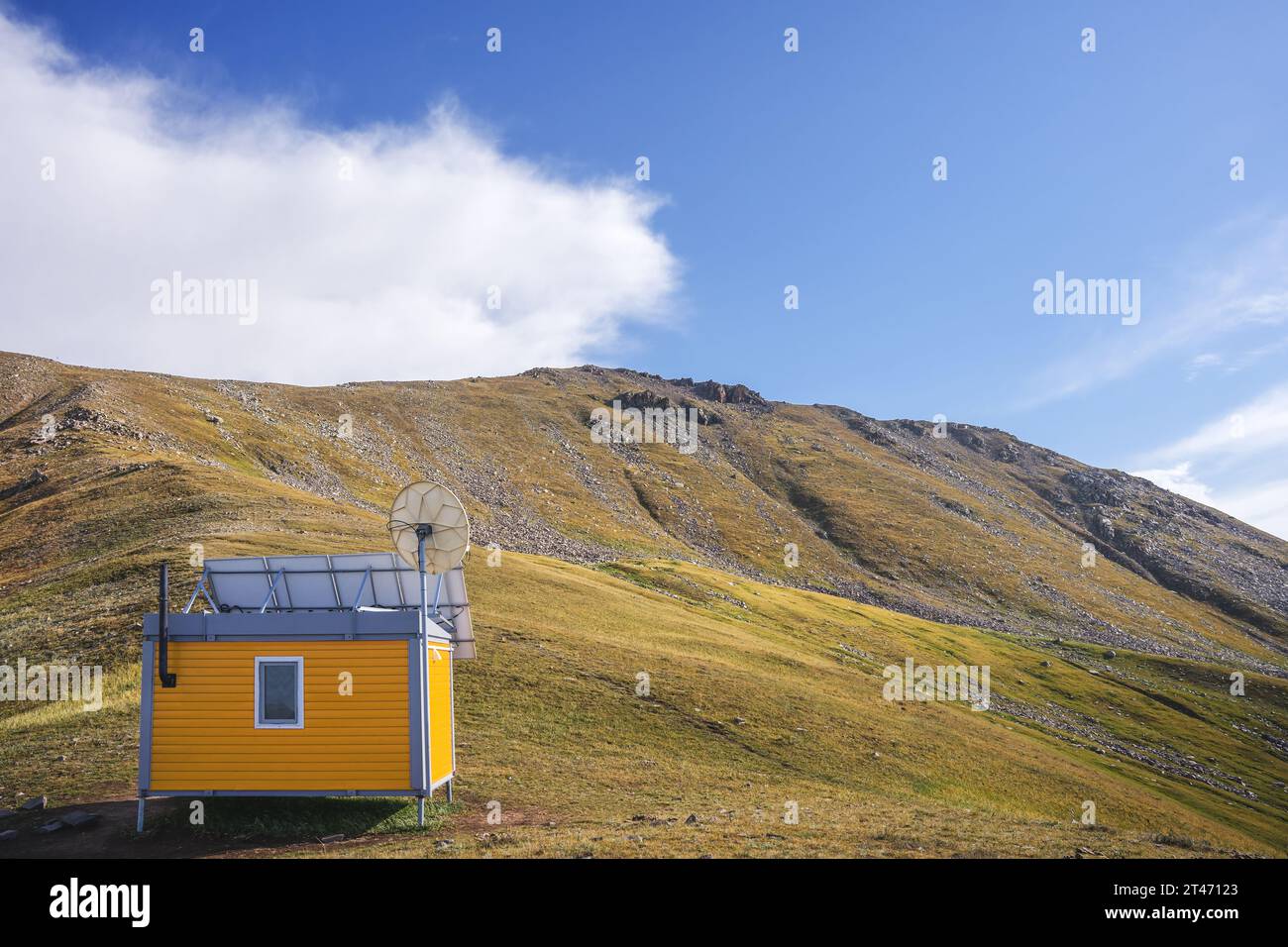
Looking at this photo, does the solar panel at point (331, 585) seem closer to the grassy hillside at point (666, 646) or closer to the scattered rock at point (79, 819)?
the grassy hillside at point (666, 646)

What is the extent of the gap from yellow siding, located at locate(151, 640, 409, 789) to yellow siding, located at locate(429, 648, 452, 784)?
1536mm

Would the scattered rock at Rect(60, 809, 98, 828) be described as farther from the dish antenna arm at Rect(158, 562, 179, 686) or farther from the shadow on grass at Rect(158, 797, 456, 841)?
the dish antenna arm at Rect(158, 562, 179, 686)

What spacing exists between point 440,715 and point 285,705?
463cm

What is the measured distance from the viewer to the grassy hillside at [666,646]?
26.5 metres

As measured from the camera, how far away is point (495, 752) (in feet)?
100

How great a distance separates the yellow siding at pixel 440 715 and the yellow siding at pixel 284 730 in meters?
1.54

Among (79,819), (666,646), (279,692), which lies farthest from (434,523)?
(666,646)

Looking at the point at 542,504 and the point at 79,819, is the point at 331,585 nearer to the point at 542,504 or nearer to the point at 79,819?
the point at 79,819

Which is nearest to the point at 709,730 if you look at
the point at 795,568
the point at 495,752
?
the point at 495,752

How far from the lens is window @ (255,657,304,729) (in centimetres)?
2216

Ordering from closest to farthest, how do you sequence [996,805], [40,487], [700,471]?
1. [996,805]
2. [40,487]
3. [700,471]

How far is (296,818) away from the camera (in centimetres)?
2209
